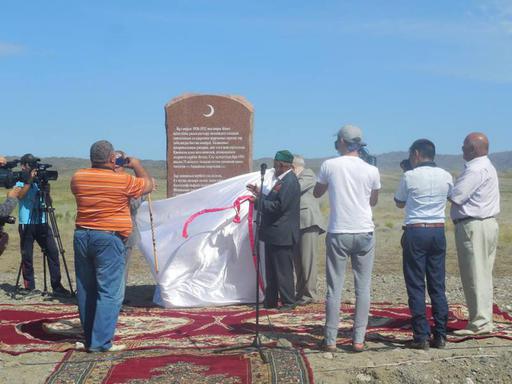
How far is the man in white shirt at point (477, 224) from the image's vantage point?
7203 mm

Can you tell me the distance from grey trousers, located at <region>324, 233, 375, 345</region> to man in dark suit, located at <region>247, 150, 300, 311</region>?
2538 millimetres

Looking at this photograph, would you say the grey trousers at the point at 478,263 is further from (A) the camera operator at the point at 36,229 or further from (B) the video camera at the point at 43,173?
(A) the camera operator at the point at 36,229

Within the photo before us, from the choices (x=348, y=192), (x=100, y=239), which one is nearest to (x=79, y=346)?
(x=100, y=239)

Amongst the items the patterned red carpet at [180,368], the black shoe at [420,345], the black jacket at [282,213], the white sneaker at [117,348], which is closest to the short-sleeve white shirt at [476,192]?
the black shoe at [420,345]

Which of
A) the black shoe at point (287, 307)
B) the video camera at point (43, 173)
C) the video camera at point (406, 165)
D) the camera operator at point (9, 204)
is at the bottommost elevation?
the black shoe at point (287, 307)

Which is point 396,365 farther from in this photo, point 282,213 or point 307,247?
→ point 307,247

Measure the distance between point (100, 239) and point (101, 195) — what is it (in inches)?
15.3

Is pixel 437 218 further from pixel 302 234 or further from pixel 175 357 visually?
pixel 302 234

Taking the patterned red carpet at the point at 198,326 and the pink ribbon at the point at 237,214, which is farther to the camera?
the pink ribbon at the point at 237,214

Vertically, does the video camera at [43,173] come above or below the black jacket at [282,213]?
above

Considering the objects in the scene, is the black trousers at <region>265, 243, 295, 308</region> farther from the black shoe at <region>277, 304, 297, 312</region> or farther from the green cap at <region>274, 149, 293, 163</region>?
the green cap at <region>274, 149, 293, 163</region>

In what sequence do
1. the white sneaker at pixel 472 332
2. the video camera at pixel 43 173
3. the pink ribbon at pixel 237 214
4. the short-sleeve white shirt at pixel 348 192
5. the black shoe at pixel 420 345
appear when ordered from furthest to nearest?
the pink ribbon at pixel 237 214
the video camera at pixel 43 173
the white sneaker at pixel 472 332
the black shoe at pixel 420 345
the short-sleeve white shirt at pixel 348 192

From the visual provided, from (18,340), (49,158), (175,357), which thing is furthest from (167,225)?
(49,158)

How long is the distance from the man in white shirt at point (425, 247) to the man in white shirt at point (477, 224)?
0.43m
